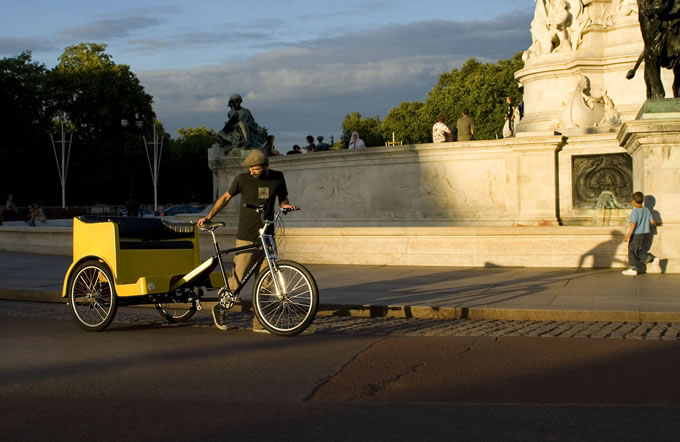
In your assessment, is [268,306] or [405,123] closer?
[268,306]

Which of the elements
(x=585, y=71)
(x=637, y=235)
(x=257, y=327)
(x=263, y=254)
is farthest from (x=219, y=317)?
(x=585, y=71)

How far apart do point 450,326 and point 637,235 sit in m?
5.56

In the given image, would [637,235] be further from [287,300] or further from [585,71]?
[585,71]

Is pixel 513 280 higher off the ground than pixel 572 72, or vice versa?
pixel 572 72

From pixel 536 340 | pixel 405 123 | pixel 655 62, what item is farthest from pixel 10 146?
pixel 536 340

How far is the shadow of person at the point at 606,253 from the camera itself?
15016 millimetres

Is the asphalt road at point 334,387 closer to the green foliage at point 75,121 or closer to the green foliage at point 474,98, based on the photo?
the green foliage at point 474,98

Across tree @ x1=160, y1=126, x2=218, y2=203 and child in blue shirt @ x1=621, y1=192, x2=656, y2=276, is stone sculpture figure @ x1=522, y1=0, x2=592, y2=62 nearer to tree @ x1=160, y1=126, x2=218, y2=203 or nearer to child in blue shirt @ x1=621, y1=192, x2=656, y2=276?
child in blue shirt @ x1=621, y1=192, x2=656, y2=276

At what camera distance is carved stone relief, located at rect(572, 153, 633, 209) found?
63.0 feet

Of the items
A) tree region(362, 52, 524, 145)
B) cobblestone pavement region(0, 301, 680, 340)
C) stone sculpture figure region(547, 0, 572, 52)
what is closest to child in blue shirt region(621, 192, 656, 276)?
cobblestone pavement region(0, 301, 680, 340)

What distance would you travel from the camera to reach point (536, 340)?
846 centimetres

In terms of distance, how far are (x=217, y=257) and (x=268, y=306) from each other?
91 centimetres

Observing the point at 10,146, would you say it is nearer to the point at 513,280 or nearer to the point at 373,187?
the point at 373,187

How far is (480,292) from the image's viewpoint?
12086mm
